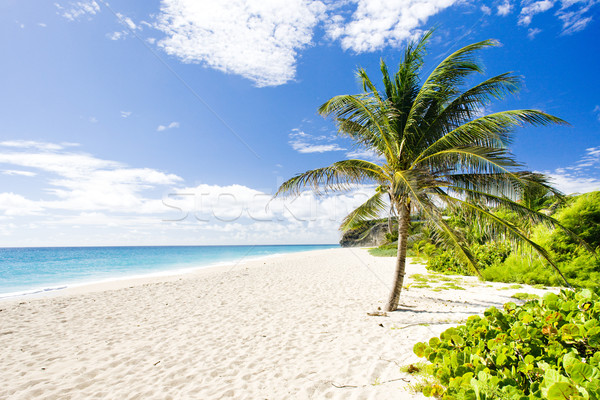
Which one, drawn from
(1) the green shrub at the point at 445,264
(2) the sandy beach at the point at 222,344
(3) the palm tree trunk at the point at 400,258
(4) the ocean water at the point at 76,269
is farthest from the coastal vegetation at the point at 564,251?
(4) the ocean water at the point at 76,269

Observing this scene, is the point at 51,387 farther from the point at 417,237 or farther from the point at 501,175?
the point at 417,237

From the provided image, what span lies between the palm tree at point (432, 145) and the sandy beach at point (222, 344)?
6.38 feet

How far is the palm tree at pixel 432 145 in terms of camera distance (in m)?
5.30

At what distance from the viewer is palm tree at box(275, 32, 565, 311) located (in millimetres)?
5305

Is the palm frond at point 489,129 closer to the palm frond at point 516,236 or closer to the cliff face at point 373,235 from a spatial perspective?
the palm frond at point 516,236

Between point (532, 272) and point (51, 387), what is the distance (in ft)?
42.9

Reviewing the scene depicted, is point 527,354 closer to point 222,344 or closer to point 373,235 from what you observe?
point 222,344

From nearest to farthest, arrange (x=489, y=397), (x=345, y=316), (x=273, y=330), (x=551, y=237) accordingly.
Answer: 1. (x=489, y=397)
2. (x=273, y=330)
3. (x=345, y=316)
4. (x=551, y=237)

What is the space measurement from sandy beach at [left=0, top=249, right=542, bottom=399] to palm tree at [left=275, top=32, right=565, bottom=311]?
1.94m

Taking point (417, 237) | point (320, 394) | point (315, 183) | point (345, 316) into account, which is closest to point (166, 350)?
point (320, 394)

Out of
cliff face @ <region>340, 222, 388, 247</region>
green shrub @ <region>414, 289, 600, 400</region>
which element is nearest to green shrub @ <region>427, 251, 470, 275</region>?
cliff face @ <region>340, 222, 388, 247</region>

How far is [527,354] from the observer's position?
2.24 m

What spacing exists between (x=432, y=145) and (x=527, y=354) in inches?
180

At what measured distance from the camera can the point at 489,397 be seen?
1.78 meters
